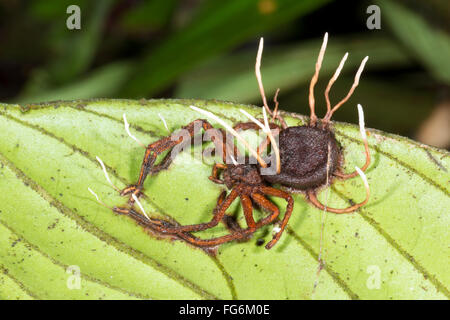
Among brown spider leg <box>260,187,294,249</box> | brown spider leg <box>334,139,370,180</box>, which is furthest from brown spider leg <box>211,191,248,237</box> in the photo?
brown spider leg <box>334,139,370,180</box>

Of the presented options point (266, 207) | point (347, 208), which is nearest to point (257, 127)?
point (266, 207)

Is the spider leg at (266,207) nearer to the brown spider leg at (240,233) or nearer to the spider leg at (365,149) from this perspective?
the brown spider leg at (240,233)

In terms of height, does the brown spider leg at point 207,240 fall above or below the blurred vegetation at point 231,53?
below

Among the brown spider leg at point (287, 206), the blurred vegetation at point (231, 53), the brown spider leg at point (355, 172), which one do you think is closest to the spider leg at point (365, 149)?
the brown spider leg at point (355, 172)

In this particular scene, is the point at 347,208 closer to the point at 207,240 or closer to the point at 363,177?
the point at 363,177

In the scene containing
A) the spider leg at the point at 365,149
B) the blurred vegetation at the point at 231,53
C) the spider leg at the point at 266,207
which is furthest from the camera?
the blurred vegetation at the point at 231,53

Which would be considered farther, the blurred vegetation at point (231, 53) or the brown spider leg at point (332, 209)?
the blurred vegetation at point (231, 53)
